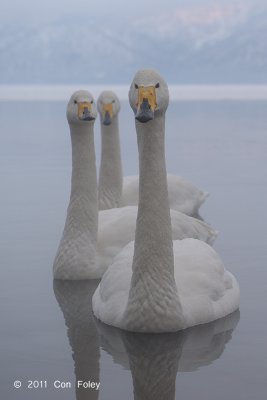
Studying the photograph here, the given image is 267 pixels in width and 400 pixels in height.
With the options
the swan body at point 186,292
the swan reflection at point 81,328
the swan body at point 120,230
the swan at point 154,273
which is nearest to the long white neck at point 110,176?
the swan body at point 120,230

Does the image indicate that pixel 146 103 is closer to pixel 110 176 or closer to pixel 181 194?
pixel 110 176

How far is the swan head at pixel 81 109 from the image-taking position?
9844 mm

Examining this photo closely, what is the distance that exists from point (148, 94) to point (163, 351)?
198cm

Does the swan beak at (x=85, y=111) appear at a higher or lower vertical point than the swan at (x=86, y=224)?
higher

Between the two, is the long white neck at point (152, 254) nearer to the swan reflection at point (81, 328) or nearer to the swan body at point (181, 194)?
the swan reflection at point (81, 328)

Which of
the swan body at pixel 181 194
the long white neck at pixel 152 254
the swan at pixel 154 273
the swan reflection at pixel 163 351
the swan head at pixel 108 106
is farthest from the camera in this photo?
the swan body at pixel 181 194

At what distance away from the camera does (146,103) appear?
6891 millimetres

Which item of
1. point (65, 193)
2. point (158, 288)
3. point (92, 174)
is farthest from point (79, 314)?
point (65, 193)

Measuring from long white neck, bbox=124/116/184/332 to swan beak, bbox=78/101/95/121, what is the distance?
2423mm

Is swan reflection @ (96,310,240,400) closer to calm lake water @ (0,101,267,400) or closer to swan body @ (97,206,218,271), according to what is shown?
calm lake water @ (0,101,267,400)

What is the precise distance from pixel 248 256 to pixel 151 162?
3.47 meters

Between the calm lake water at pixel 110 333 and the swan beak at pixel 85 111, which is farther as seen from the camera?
the swan beak at pixel 85 111

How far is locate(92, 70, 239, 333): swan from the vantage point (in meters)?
7.27

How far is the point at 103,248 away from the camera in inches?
389
